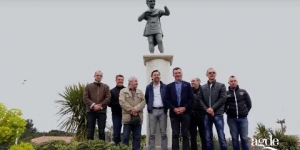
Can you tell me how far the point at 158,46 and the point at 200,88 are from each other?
215cm

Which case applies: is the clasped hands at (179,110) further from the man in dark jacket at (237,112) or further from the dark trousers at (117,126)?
the dark trousers at (117,126)

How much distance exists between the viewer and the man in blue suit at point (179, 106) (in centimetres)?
526

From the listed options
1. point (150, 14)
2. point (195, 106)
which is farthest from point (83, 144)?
point (150, 14)

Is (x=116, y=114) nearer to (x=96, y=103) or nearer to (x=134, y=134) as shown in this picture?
(x=96, y=103)

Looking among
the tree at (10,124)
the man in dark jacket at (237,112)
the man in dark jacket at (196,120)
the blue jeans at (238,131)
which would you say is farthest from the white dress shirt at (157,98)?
the tree at (10,124)

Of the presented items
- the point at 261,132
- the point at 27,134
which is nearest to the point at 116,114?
the point at 261,132

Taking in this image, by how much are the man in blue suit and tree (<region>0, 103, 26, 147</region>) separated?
2740 millimetres

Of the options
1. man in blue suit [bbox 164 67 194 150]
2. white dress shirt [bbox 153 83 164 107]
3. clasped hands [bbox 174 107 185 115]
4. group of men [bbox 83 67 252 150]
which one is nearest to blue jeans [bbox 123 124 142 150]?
group of men [bbox 83 67 252 150]

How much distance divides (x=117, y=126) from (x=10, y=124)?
1.94m

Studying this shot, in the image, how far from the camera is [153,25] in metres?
7.52

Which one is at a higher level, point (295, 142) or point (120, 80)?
point (120, 80)

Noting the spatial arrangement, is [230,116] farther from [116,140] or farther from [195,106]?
[116,140]

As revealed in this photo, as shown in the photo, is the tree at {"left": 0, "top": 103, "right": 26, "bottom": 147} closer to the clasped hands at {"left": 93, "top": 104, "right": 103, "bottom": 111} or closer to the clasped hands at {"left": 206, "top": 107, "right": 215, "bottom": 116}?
the clasped hands at {"left": 93, "top": 104, "right": 103, "bottom": 111}

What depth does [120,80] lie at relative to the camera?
20.1 feet
